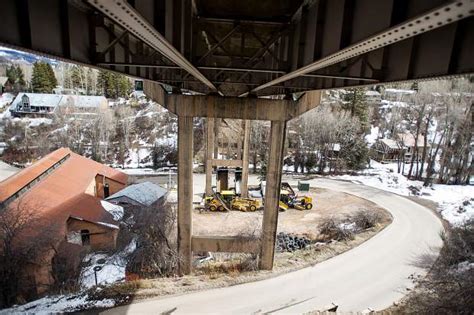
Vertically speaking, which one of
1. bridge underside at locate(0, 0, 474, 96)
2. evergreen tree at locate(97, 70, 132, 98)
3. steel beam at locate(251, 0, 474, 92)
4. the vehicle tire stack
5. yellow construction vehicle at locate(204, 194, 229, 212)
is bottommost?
the vehicle tire stack

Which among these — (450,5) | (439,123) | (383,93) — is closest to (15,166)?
(450,5)

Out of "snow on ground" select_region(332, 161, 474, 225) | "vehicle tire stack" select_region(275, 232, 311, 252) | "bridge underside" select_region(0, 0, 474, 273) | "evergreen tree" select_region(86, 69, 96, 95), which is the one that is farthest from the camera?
"evergreen tree" select_region(86, 69, 96, 95)

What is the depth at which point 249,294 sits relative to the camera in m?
13.8

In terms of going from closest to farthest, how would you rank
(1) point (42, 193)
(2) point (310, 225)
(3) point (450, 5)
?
(3) point (450, 5)
(1) point (42, 193)
(2) point (310, 225)

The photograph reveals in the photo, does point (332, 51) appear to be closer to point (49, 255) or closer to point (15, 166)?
point (49, 255)

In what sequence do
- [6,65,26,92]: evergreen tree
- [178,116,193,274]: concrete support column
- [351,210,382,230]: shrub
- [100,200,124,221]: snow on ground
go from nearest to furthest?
1. [178,116,193,274]: concrete support column
2. [100,200,124,221]: snow on ground
3. [351,210,382,230]: shrub
4. [6,65,26,92]: evergreen tree

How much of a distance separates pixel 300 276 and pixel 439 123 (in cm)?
3442

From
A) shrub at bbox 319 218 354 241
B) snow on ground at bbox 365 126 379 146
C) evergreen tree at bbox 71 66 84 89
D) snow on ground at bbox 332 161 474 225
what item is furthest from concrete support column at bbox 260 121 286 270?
evergreen tree at bbox 71 66 84 89

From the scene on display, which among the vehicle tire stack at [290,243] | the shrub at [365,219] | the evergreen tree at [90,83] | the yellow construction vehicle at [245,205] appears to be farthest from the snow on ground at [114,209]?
the evergreen tree at [90,83]

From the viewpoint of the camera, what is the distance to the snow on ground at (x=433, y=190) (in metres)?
26.3

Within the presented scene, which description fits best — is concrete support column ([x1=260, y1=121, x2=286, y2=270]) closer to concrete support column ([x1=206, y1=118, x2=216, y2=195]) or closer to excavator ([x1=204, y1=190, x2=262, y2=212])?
excavator ([x1=204, y1=190, x2=262, y2=212])

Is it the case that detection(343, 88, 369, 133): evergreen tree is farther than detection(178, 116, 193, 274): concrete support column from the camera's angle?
Yes

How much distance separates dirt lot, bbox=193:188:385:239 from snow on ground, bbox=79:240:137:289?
5962 mm

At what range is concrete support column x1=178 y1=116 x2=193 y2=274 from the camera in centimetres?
1546
